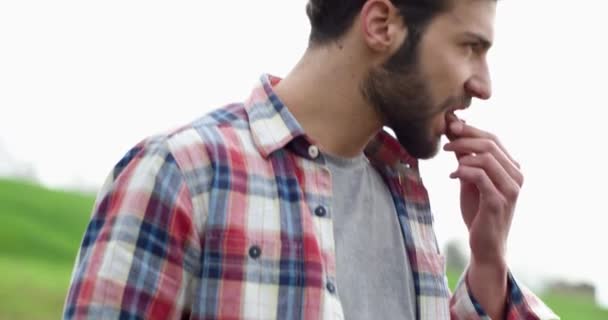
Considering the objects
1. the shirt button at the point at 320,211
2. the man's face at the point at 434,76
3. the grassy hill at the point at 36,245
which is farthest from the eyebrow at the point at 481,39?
the grassy hill at the point at 36,245

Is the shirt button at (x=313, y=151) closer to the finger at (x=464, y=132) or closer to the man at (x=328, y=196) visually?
the man at (x=328, y=196)

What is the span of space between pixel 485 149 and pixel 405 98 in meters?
0.17

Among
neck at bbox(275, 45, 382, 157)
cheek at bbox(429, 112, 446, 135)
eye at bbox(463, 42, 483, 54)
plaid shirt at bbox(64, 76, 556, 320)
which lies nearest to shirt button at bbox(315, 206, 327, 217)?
plaid shirt at bbox(64, 76, 556, 320)

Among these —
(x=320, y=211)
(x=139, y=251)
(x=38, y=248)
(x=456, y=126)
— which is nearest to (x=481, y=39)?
(x=456, y=126)

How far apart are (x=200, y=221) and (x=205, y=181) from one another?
58 millimetres

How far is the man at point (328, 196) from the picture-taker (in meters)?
1.45

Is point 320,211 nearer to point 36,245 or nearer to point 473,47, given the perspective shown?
point 473,47

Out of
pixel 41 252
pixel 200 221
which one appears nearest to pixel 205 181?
pixel 200 221

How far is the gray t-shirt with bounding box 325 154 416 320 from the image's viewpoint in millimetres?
1605

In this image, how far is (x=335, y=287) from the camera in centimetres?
155

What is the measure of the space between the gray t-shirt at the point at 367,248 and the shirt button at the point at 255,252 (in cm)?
15

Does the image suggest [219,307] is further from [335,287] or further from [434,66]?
[434,66]

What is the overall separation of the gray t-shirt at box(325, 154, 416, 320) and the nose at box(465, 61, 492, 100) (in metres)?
0.19

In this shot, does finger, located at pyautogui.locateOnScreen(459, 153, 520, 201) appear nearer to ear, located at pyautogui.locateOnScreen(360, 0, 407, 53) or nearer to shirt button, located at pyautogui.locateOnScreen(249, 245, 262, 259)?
ear, located at pyautogui.locateOnScreen(360, 0, 407, 53)
